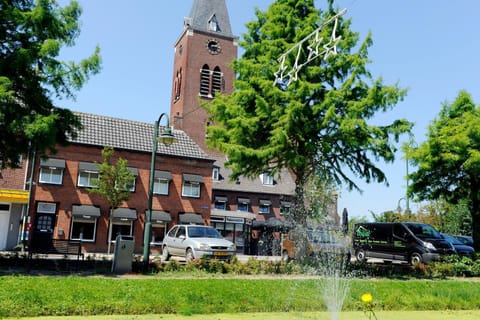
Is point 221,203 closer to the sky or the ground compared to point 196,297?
closer to the sky

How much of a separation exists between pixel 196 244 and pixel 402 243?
32.1ft

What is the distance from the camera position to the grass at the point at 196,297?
875 centimetres

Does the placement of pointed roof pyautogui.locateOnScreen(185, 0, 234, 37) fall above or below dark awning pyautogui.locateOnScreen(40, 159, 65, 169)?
above

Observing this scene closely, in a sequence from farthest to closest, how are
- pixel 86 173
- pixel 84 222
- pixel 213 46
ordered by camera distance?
pixel 213 46 → pixel 86 173 → pixel 84 222

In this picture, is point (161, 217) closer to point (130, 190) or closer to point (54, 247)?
point (130, 190)

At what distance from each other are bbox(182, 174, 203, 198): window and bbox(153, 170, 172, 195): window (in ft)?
3.98

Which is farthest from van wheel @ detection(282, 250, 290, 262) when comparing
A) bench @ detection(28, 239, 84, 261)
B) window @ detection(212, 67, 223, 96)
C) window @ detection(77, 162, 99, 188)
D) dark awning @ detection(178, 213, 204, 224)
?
window @ detection(212, 67, 223, 96)

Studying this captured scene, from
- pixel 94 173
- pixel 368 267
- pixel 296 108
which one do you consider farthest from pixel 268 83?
pixel 94 173

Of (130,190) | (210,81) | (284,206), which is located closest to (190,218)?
(130,190)

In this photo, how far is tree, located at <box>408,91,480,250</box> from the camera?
66.3 feet

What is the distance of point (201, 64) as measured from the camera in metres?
52.6

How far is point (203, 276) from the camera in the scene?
14.5 meters

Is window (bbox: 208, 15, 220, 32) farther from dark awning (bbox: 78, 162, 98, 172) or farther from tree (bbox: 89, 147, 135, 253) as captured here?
tree (bbox: 89, 147, 135, 253)

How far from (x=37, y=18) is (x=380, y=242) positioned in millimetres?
17939
